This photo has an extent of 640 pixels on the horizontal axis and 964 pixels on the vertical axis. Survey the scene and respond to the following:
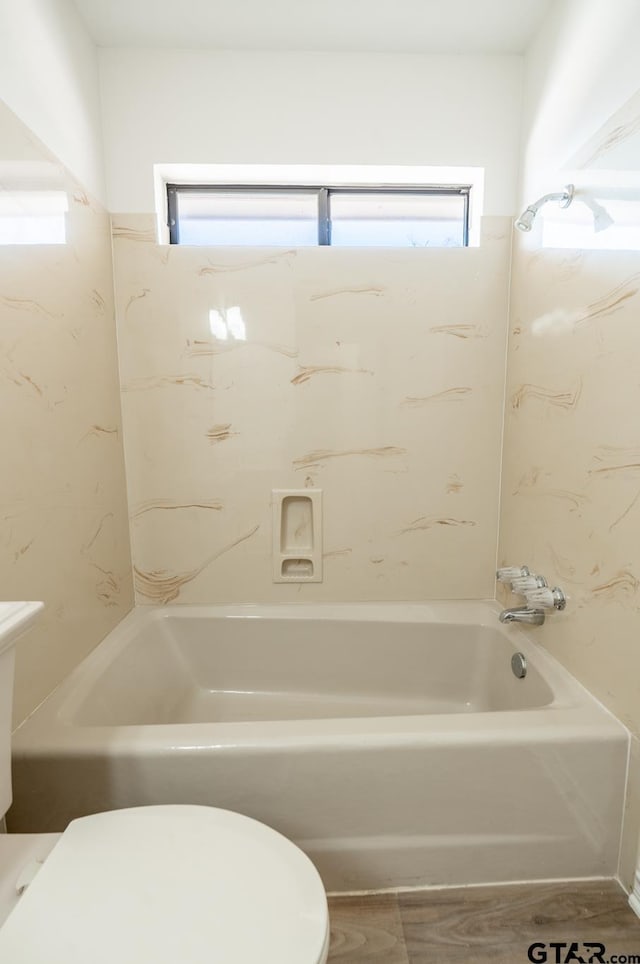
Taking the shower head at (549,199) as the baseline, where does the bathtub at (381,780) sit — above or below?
below

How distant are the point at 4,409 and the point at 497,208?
5.70 ft

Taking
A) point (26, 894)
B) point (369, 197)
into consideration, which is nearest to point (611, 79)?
point (369, 197)

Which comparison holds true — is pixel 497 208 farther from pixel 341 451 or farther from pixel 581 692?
pixel 581 692

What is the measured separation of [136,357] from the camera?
1.76 metres

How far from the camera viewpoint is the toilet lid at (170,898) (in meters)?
0.61

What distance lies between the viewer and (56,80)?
1320 mm

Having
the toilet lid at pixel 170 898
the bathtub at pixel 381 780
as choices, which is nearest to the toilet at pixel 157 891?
the toilet lid at pixel 170 898

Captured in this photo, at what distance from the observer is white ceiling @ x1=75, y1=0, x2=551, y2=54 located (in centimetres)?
142

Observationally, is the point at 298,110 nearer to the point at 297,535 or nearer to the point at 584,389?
the point at 584,389

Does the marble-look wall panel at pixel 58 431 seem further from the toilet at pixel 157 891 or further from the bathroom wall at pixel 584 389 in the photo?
the bathroom wall at pixel 584 389

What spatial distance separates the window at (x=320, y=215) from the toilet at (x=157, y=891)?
5.60 feet

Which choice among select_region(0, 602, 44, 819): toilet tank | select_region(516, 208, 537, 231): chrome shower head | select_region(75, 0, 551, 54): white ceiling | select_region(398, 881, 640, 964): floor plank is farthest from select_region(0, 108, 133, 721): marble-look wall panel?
select_region(516, 208, 537, 231): chrome shower head

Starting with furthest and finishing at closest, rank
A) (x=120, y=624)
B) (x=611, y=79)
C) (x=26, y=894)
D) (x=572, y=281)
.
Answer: (x=120, y=624)
(x=572, y=281)
(x=611, y=79)
(x=26, y=894)

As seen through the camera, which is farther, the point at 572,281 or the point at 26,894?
the point at 572,281
